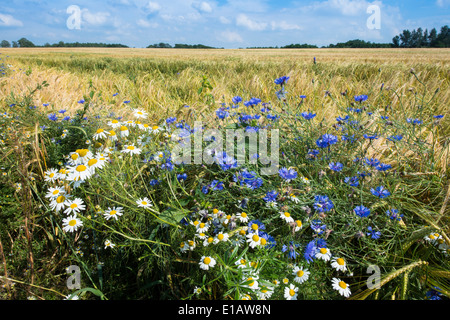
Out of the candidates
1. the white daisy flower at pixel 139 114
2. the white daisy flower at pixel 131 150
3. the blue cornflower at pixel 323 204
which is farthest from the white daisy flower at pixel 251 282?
the white daisy flower at pixel 139 114

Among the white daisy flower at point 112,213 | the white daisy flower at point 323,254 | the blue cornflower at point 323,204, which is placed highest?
the blue cornflower at point 323,204

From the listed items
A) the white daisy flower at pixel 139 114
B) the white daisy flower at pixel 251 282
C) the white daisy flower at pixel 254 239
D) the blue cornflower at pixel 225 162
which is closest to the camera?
the white daisy flower at pixel 251 282

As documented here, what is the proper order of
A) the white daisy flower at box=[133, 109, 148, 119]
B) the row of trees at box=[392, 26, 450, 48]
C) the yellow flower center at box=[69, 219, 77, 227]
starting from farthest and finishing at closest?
the row of trees at box=[392, 26, 450, 48]
the white daisy flower at box=[133, 109, 148, 119]
the yellow flower center at box=[69, 219, 77, 227]

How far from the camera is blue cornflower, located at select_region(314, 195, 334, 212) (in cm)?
114

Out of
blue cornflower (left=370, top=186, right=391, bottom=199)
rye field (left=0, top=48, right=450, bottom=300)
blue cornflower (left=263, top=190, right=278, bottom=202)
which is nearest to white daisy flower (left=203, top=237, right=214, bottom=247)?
rye field (left=0, top=48, right=450, bottom=300)

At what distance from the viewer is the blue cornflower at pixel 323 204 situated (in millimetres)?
1137

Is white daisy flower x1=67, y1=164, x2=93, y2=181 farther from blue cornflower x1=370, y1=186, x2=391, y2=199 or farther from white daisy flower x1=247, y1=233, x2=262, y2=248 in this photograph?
blue cornflower x1=370, y1=186, x2=391, y2=199

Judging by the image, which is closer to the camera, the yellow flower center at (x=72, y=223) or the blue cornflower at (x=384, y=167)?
the yellow flower center at (x=72, y=223)

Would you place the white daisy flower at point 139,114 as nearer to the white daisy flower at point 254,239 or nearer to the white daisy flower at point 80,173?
the white daisy flower at point 80,173

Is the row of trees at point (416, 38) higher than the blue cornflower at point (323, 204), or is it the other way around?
the row of trees at point (416, 38)

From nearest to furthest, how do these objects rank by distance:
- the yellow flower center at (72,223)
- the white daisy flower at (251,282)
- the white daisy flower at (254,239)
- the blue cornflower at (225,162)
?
the white daisy flower at (251,282)
the white daisy flower at (254,239)
the yellow flower center at (72,223)
the blue cornflower at (225,162)

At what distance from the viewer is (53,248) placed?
1.43 m

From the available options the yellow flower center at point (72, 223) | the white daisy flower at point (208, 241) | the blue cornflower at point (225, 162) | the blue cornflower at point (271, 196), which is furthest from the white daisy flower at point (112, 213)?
the blue cornflower at point (271, 196)

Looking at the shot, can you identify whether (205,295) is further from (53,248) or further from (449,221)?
(449,221)
